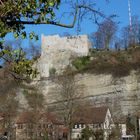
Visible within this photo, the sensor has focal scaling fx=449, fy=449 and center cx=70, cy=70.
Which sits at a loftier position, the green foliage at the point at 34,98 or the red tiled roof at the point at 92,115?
the green foliage at the point at 34,98

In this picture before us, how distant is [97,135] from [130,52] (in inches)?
1087

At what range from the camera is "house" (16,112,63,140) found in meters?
56.3

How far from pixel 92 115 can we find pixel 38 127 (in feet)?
49.9

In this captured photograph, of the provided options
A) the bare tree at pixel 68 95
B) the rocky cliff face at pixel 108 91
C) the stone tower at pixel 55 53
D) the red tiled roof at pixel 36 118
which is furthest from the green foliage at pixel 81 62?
the red tiled roof at pixel 36 118

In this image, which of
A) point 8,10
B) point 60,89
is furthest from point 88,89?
point 8,10

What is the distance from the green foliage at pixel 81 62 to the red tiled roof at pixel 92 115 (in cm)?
1184

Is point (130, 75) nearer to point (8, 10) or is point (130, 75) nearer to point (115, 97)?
point (115, 97)

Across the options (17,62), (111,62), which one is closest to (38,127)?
(111,62)

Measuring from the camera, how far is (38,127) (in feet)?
187

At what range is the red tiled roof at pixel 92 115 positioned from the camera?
2665 inches

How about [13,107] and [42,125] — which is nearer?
[42,125]

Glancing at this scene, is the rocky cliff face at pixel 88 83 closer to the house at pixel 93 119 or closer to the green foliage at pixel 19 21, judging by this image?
the house at pixel 93 119

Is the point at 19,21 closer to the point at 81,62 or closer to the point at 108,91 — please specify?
the point at 108,91

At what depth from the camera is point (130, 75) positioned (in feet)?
251
